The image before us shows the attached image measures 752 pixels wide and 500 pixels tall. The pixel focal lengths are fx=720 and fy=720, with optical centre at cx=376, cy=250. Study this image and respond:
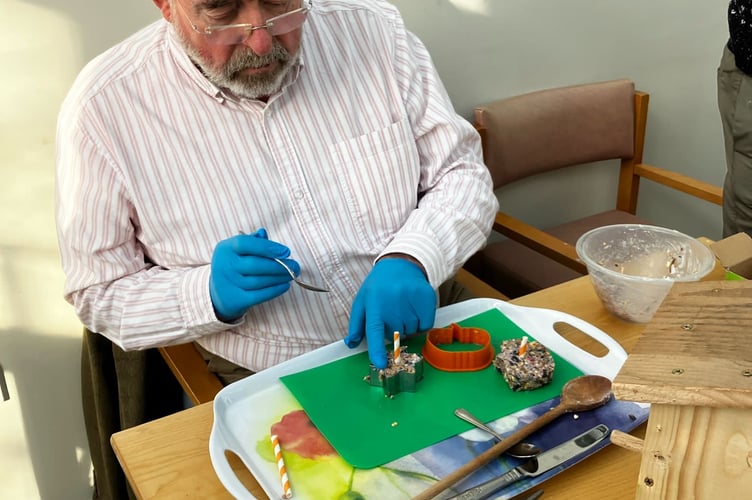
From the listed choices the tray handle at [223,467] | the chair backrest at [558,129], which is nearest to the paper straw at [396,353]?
the tray handle at [223,467]

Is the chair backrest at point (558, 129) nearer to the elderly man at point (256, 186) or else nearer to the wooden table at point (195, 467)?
the elderly man at point (256, 186)

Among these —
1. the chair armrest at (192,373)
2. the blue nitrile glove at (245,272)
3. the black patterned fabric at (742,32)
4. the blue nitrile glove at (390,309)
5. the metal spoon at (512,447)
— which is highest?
the black patterned fabric at (742,32)

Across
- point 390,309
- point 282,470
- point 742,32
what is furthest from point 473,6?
point 282,470

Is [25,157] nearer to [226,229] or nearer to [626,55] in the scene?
[226,229]

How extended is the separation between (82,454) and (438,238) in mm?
1117

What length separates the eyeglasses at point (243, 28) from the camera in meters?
1.14

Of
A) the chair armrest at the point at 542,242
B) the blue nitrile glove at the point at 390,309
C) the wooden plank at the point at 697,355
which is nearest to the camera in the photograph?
the wooden plank at the point at 697,355

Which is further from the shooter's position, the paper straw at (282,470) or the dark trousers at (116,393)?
the dark trousers at (116,393)

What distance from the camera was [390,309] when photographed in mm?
1094

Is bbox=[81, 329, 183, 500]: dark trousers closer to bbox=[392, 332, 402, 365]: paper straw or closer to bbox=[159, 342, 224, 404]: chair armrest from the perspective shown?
bbox=[159, 342, 224, 404]: chair armrest

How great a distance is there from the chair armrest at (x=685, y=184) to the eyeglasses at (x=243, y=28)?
1.36 m

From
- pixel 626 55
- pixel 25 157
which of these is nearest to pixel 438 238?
pixel 25 157

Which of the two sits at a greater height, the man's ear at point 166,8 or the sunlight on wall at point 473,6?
the man's ear at point 166,8

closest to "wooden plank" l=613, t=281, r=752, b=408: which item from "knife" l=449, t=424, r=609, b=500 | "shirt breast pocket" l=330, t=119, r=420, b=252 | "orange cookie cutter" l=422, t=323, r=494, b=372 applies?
"knife" l=449, t=424, r=609, b=500
